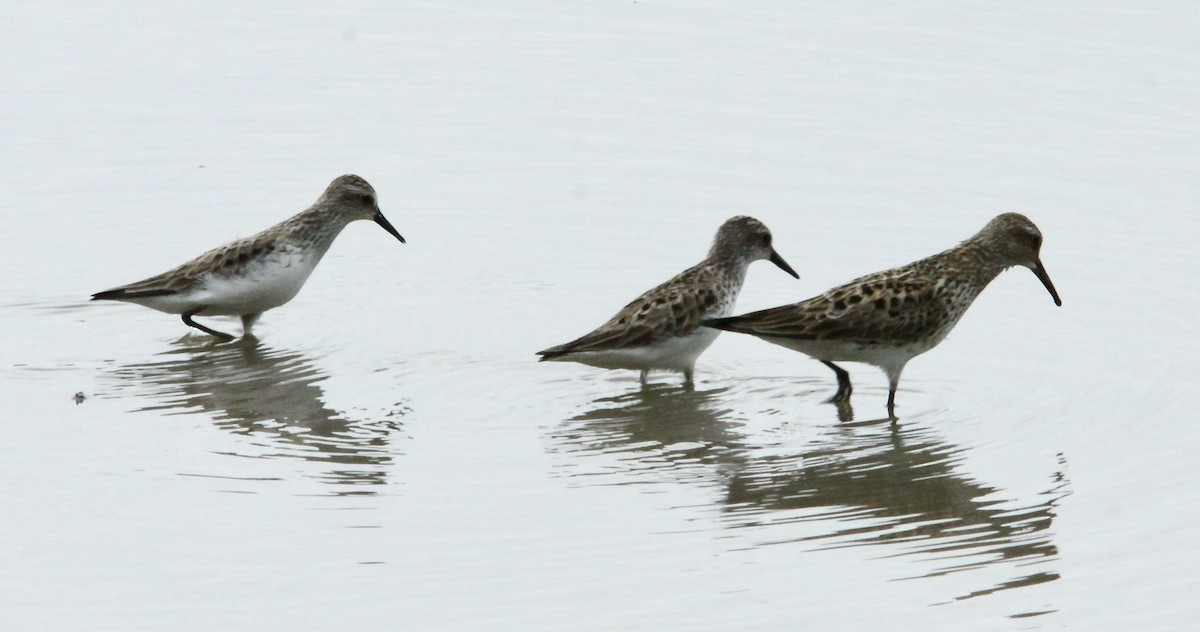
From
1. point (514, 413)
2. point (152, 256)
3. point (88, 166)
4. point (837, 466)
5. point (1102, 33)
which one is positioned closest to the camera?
point (837, 466)

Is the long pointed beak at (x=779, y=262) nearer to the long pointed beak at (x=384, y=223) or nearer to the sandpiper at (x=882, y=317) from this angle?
the sandpiper at (x=882, y=317)

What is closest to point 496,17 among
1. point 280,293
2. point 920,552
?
point 280,293

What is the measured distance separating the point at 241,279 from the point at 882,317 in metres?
4.92

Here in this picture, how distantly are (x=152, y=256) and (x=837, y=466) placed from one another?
7388mm

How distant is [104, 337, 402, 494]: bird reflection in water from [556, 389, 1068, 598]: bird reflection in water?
3.94ft

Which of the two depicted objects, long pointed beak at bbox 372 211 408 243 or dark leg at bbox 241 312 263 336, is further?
long pointed beak at bbox 372 211 408 243

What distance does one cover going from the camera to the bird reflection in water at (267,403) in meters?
10.6

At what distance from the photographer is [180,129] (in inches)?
752

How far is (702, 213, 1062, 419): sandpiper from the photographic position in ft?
38.2

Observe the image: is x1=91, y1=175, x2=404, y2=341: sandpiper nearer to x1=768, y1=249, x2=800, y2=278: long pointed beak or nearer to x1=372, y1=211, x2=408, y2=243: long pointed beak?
x1=372, y1=211, x2=408, y2=243: long pointed beak

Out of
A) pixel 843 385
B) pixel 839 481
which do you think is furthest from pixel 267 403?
pixel 839 481

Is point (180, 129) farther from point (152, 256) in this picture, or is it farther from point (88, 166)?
point (152, 256)

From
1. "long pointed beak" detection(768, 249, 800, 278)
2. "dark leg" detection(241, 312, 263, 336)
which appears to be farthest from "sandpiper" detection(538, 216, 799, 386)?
→ "dark leg" detection(241, 312, 263, 336)

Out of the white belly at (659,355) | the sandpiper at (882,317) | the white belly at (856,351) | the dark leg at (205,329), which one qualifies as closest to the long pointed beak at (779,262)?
the white belly at (659,355)
